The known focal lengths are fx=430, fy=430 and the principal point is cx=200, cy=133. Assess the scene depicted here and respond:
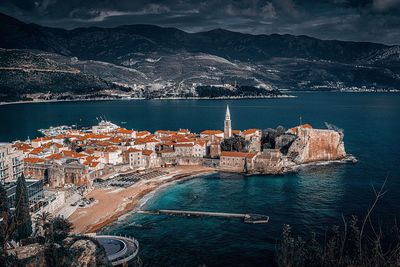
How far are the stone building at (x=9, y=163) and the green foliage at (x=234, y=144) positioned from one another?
88.0 feet

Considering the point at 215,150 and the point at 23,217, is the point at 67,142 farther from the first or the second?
the point at 23,217

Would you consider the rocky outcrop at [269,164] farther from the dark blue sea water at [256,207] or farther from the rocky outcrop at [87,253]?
the rocky outcrop at [87,253]

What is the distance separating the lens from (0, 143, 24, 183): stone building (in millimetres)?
39838

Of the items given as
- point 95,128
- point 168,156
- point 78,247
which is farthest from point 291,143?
point 78,247

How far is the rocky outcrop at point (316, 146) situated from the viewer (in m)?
55.7

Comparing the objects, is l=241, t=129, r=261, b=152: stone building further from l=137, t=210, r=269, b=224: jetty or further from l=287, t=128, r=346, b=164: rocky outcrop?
l=137, t=210, r=269, b=224: jetty

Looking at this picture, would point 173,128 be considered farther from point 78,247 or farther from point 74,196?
point 78,247

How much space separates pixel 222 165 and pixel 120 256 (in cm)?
2719

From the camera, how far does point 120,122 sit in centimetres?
10212

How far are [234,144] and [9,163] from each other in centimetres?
2909

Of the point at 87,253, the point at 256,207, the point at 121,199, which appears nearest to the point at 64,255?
the point at 87,253

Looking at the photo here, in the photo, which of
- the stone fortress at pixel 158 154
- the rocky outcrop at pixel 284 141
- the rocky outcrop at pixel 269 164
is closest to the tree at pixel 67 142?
the stone fortress at pixel 158 154

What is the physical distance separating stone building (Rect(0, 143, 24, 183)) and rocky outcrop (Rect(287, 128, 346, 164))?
1263 inches

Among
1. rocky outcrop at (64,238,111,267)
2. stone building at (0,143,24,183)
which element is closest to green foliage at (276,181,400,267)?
rocky outcrop at (64,238,111,267)
